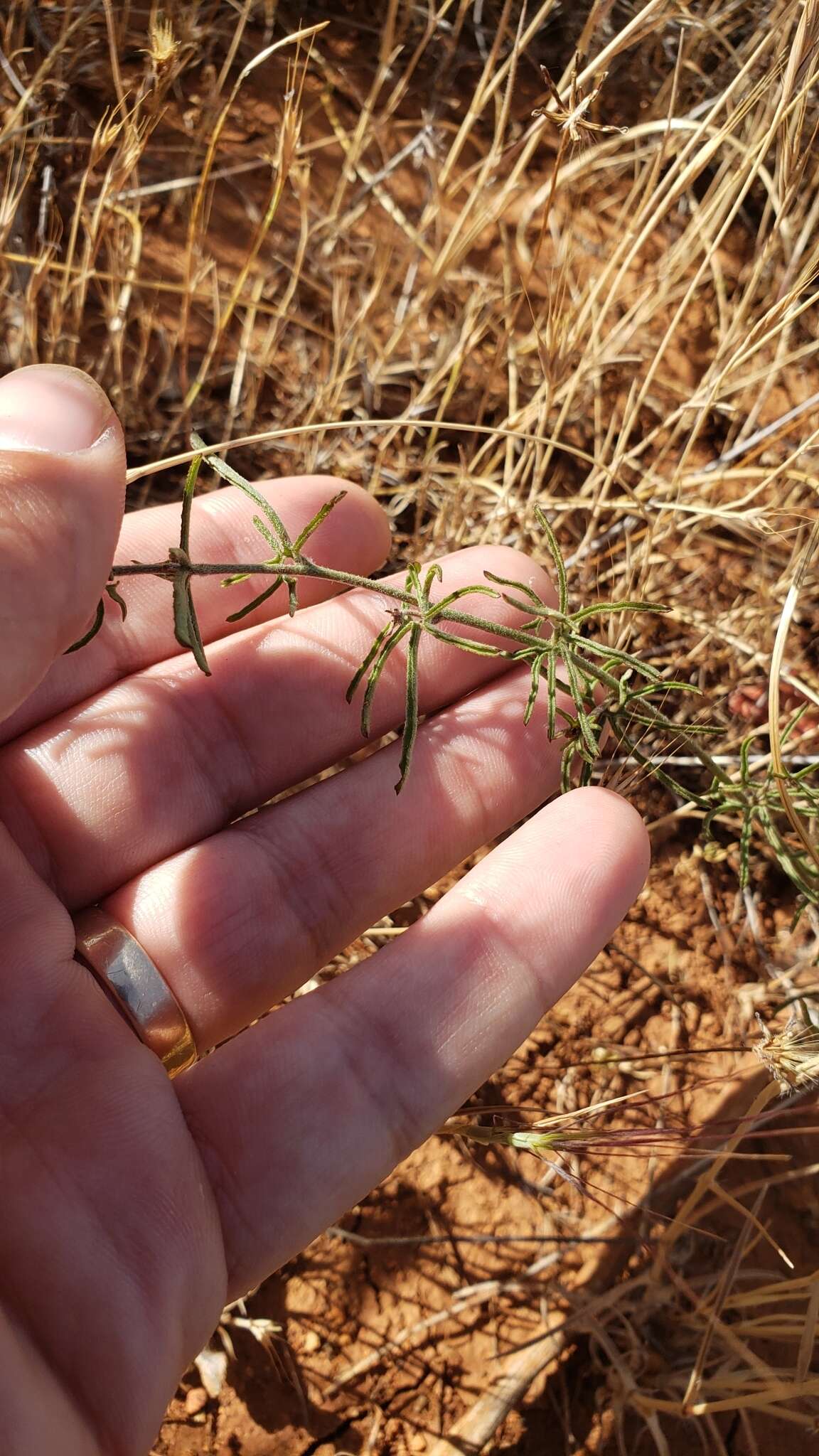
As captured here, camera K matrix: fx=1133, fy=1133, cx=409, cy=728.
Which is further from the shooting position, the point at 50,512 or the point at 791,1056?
the point at 791,1056

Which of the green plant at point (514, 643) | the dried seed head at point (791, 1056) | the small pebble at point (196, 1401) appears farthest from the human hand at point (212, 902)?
the small pebble at point (196, 1401)

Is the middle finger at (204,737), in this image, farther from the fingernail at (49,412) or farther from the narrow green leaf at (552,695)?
the fingernail at (49,412)

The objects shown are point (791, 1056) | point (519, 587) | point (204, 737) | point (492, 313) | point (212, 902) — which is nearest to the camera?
point (791, 1056)

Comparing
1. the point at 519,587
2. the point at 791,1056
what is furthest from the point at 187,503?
the point at 791,1056

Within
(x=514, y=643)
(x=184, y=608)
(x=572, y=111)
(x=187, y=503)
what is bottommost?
(x=514, y=643)

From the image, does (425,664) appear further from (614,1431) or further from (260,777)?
(614,1431)

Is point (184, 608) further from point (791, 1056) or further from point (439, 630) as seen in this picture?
point (791, 1056)

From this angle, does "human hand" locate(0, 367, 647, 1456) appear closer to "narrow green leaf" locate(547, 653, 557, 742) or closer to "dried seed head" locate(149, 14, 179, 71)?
"narrow green leaf" locate(547, 653, 557, 742)
